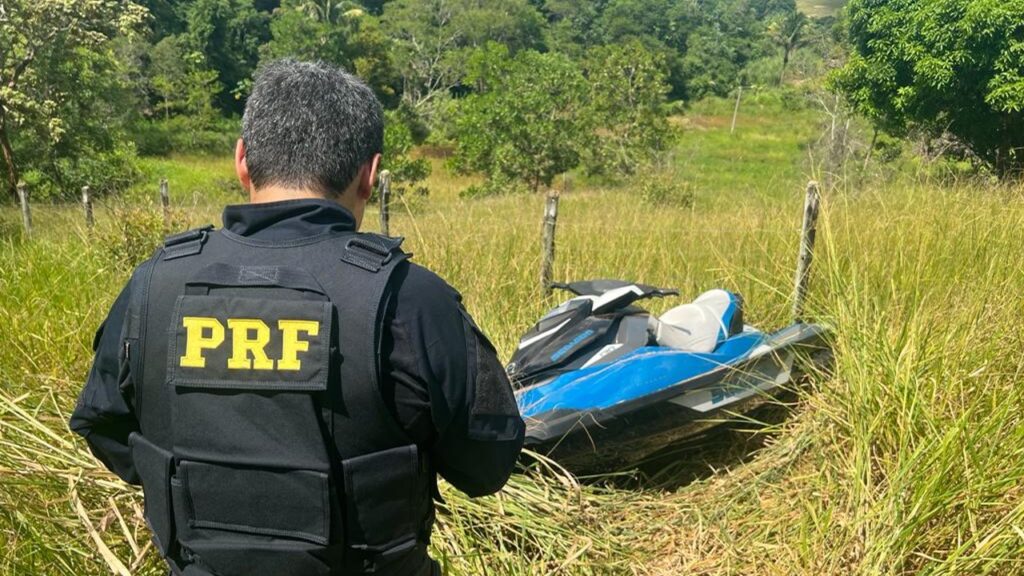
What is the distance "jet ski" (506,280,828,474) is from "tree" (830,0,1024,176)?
9128mm

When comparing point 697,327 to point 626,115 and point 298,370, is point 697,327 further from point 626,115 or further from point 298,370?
point 626,115

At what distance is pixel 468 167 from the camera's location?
24453 millimetres

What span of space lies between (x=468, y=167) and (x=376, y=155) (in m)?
23.2

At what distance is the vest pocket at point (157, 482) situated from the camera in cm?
140

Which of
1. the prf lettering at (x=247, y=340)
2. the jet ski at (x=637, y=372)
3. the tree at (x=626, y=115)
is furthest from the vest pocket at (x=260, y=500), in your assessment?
the tree at (x=626, y=115)

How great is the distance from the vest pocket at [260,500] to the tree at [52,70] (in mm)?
14475

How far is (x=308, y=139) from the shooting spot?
4.55 feet

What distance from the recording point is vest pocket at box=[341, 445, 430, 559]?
1354mm

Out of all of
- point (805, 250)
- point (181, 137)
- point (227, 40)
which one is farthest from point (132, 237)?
point (227, 40)

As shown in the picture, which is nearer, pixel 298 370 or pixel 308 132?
pixel 298 370

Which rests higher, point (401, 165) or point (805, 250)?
point (805, 250)

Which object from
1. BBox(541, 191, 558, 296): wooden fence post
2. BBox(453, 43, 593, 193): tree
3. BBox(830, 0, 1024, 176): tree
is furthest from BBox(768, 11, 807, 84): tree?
BBox(541, 191, 558, 296): wooden fence post

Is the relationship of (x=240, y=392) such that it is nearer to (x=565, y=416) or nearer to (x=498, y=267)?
(x=565, y=416)

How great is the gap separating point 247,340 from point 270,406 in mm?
114
